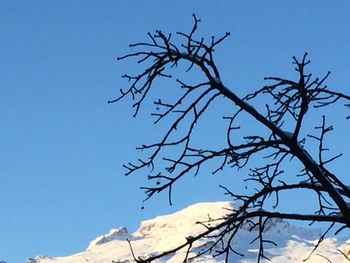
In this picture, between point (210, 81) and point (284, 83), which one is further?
point (284, 83)

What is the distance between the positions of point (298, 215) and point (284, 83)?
4.14 feet

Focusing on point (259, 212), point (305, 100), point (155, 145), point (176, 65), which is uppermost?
point (176, 65)

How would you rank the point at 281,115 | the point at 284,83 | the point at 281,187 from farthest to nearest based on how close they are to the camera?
the point at 281,115 < the point at 284,83 < the point at 281,187

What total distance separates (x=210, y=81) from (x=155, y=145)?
0.74 meters

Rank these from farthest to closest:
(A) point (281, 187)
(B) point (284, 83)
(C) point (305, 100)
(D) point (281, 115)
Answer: (D) point (281, 115) → (B) point (284, 83) → (A) point (281, 187) → (C) point (305, 100)

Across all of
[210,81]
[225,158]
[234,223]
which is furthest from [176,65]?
[234,223]

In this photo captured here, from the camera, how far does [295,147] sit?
441cm

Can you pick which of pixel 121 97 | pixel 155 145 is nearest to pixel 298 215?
pixel 155 145

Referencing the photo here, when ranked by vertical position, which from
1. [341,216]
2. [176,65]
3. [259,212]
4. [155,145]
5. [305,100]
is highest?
[176,65]

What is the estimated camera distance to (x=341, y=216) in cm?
431

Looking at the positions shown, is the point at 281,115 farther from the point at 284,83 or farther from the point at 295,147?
the point at 295,147

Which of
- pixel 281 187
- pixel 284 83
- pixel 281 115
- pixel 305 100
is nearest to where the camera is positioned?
pixel 305 100

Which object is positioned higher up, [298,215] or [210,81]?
[210,81]

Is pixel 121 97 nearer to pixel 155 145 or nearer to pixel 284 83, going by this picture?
pixel 155 145
